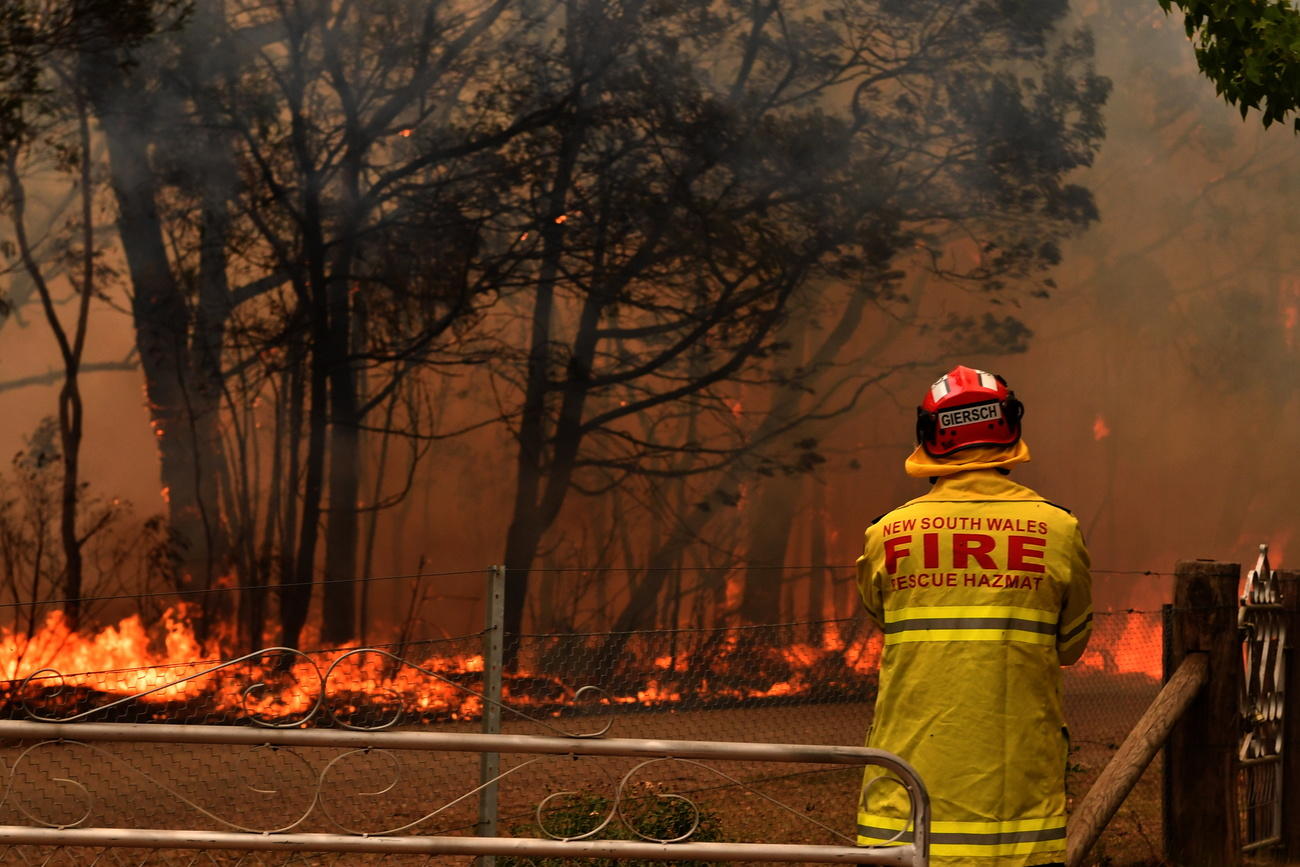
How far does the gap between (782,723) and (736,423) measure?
2.19 m

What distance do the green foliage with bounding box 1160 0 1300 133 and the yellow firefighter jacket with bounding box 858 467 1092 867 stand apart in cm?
407

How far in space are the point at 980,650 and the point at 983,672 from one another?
0.14ft

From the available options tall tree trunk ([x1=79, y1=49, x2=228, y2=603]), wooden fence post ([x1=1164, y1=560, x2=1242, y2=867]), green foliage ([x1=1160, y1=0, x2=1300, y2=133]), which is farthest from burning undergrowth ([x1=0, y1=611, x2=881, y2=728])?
green foliage ([x1=1160, y1=0, x2=1300, y2=133])

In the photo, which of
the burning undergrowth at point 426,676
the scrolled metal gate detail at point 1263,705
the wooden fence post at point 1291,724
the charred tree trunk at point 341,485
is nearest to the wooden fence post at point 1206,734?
the scrolled metal gate detail at point 1263,705

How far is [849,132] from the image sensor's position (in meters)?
10.2

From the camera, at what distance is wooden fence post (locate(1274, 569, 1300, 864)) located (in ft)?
18.8

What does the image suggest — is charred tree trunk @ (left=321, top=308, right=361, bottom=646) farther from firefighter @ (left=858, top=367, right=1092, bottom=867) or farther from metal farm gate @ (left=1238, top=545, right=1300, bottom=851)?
firefighter @ (left=858, top=367, right=1092, bottom=867)

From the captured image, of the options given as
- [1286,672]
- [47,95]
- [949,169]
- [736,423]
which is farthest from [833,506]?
[47,95]

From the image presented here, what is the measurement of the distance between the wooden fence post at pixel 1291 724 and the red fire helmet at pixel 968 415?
11.2 feet

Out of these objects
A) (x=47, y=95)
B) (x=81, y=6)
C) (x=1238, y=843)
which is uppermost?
(x=81, y=6)

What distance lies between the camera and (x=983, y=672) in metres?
2.76

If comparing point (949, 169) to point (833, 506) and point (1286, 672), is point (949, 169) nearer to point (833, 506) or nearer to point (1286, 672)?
point (833, 506)

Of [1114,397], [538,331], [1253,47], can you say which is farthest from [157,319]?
[1114,397]

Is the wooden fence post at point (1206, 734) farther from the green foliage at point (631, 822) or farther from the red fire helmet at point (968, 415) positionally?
the red fire helmet at point (968, 415)
